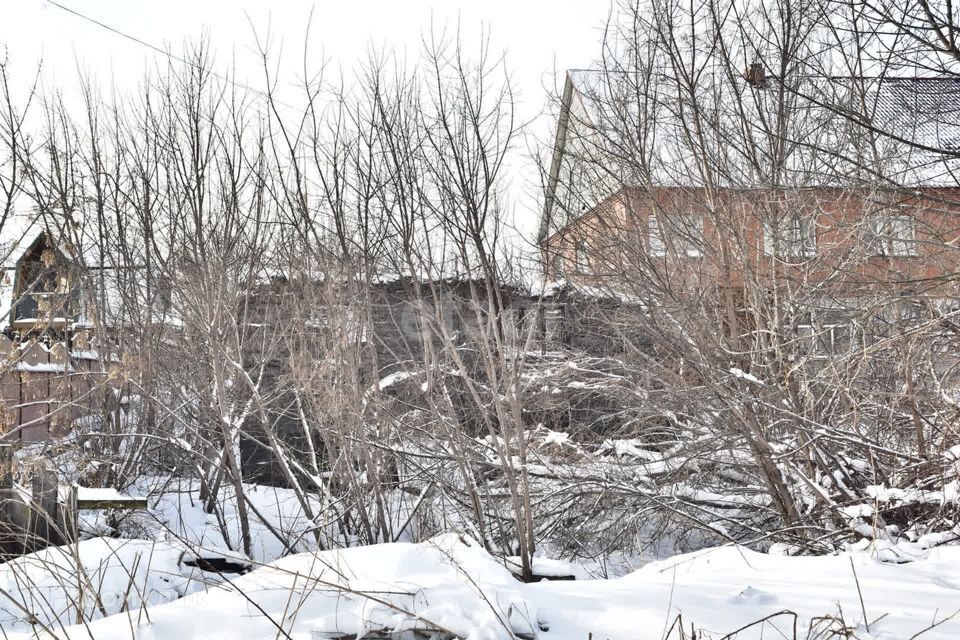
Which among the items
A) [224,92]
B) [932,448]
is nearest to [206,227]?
[224,92]

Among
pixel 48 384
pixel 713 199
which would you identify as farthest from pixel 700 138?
pixel 48 384

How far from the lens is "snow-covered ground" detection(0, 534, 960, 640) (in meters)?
2.80

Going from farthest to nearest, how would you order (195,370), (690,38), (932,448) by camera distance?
Answer: 1. (195,370)
2. (690,38)
3. (932,448)

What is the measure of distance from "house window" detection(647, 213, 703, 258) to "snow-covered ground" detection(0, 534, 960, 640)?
3.40 metres

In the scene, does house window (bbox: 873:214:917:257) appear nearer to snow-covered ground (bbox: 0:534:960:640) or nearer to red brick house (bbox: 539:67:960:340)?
red brick house (bbox: 539:67:960:340)

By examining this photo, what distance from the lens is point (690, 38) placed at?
262 inches

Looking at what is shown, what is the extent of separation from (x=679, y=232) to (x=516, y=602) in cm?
434

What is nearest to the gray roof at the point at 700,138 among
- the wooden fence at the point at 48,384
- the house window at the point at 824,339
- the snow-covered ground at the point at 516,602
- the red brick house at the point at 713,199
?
the red brick house at the point at 713,199

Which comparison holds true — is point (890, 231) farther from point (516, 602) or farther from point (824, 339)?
point (516, 602)

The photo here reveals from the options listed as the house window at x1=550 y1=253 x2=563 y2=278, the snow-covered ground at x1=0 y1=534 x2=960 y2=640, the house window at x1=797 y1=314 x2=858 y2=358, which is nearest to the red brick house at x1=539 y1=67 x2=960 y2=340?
the house window at x1=550 y1=253 x2=563 y2=278

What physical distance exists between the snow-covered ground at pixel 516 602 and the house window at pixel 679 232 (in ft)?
11.1

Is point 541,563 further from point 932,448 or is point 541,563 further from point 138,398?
point 138,398

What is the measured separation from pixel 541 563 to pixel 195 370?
4.68m

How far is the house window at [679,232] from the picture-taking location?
664 centimetres
